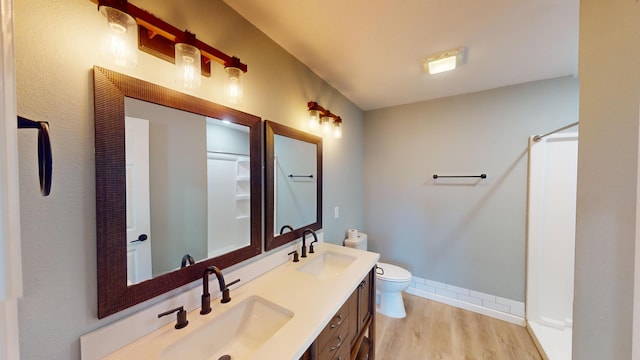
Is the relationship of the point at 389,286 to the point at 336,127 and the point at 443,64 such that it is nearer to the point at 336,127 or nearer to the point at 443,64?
the point at 336,127

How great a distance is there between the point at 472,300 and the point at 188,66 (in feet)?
10.3

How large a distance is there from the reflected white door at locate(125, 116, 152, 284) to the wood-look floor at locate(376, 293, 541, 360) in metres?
1.85

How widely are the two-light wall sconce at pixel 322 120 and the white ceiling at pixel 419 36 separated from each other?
0.34 meters

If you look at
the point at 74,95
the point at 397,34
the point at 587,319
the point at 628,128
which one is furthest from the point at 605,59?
the point at 74,95

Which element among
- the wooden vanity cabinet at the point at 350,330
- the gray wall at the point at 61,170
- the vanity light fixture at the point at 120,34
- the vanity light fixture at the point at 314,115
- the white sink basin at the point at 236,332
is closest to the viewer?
the gray wall at the point at 61,170

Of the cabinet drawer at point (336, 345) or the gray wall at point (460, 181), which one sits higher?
the gray wall at point (460, 181)

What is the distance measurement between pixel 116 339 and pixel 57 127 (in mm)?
730

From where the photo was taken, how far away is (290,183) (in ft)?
5.30

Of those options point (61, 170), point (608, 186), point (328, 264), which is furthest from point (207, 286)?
point (608, 186)

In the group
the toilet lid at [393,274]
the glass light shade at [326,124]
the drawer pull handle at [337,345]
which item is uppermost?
the glass light shade at [326,124]

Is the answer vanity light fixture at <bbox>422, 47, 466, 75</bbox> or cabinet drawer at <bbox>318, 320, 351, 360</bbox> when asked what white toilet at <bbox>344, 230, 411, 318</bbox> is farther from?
vanity light fixture at <bbox>422, 47, 466, 75</bbox>

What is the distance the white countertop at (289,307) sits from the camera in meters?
0.76

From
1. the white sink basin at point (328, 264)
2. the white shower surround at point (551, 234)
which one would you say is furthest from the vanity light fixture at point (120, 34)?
the white shower surround at point (551, 234)

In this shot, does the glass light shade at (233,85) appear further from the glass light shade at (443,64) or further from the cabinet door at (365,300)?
the glass light shade at (443,64)
